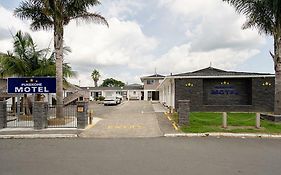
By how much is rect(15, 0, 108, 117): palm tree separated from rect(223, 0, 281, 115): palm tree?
8710 millimetres

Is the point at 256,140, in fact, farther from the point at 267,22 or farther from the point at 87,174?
the point at 267,22

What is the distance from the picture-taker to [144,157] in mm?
9352

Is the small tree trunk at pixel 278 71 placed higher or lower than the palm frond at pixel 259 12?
lower

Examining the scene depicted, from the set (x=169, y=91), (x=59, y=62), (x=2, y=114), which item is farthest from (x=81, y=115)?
(x=169, y=91)

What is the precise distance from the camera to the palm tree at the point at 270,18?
61.4ft

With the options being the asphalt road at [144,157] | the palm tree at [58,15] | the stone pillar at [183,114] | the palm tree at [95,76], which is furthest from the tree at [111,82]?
the asphalt road at [144,157]

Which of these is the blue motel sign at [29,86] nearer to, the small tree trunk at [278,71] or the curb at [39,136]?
the curb at [39,136]

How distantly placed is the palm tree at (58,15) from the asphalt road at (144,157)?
7.11 meters

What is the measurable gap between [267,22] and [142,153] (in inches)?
532

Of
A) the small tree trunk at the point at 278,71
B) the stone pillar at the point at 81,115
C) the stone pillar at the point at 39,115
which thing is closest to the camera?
the stone pillar at the point at 39,115

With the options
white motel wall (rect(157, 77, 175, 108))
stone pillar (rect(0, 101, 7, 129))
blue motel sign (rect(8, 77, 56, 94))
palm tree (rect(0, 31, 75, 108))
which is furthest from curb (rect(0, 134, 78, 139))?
white motel wall (rect(157, 77, 175, 108))

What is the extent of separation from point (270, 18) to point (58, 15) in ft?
40.6

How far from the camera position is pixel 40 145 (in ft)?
39.6

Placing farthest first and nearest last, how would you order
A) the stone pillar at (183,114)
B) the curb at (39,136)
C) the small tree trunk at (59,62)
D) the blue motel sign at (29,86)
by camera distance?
the small tree trunk at (59,62) < the blue motel sign at (29,86) < the stone pillar at (183,114) < the curb at (39,136)
